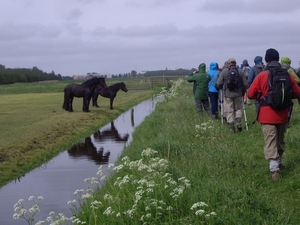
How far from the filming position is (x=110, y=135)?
22016mm

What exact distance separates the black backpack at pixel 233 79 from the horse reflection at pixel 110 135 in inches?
258

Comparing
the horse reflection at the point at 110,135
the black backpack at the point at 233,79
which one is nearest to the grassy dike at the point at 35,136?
the horse reflection at the point at 110,135

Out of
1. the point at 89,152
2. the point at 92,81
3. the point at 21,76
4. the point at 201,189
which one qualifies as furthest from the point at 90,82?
the point at 21,76

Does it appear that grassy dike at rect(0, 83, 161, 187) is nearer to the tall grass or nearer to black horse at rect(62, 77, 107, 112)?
black horse at rect(62, 77, 107, 112)

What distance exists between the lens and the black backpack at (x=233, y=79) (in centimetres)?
1415

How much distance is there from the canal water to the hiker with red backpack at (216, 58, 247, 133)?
3297 millimetres

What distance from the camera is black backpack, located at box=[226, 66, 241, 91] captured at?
46.4 ft

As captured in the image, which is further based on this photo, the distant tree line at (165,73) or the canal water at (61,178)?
the distant tree line at (165,73)

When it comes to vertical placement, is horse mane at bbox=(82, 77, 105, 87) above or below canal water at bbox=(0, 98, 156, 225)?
above

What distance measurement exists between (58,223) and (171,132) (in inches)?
333

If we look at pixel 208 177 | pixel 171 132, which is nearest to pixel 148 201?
pixel 208 177

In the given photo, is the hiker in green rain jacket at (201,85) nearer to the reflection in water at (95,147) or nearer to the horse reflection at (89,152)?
the reflection in water at (95,147)

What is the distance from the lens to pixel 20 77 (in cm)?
12038

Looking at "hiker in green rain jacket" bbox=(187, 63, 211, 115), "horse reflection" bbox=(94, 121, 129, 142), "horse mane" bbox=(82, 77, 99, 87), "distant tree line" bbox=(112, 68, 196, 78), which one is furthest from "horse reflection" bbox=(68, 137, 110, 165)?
"distant tree line" bbox=(112, 68, 196, 78)
